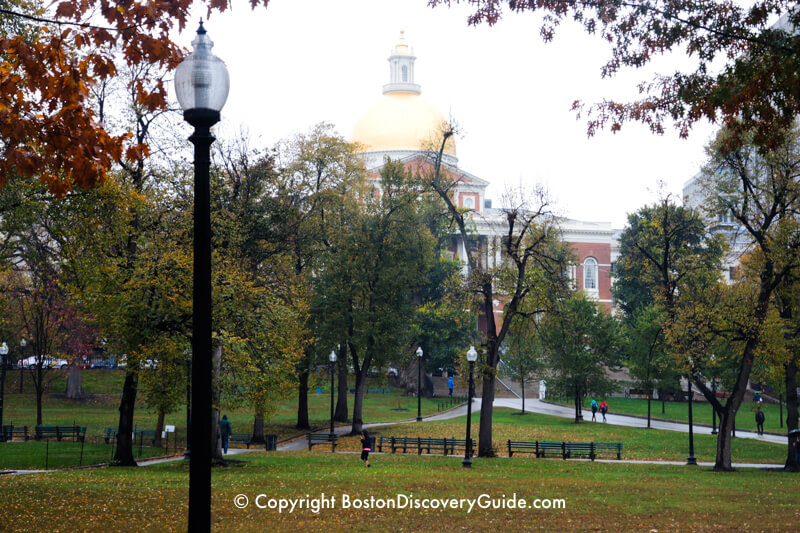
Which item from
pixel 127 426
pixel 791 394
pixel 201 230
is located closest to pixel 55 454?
pixel 127 426

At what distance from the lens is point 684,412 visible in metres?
53.0

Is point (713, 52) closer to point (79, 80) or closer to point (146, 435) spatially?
point (79, 80)

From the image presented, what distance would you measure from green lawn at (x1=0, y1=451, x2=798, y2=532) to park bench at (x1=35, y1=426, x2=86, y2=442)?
33.3 ft

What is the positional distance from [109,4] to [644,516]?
34.7 feet

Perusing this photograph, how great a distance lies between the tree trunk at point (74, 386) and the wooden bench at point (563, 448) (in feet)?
96.1

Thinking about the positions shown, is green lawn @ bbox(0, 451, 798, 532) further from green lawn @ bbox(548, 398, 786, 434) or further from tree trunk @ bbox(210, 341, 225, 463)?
green lawn @ bbox(548, 398, 786, 434)

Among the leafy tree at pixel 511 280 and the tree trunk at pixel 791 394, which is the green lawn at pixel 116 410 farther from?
the tree trunk at pixel 791 394

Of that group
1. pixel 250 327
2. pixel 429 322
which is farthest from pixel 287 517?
pixel 429 322

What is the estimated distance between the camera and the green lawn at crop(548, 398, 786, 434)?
44619 mm

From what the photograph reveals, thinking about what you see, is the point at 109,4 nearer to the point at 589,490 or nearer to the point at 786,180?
the point at 589,490

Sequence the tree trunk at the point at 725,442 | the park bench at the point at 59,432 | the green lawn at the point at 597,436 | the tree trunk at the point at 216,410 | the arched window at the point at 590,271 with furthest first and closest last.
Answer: the arched window at the point at 590,271 < the green lawn at the point at 597,436 < the park bench at the point at 59,432 < the tree trunk at the point at 725,442 < the tree trunk at the point at 216,410

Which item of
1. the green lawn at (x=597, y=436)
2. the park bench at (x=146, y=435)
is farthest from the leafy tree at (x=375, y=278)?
the park bench at (x=146, y=435)

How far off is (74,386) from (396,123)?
5195 cm

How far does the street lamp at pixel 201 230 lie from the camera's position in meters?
5.80
